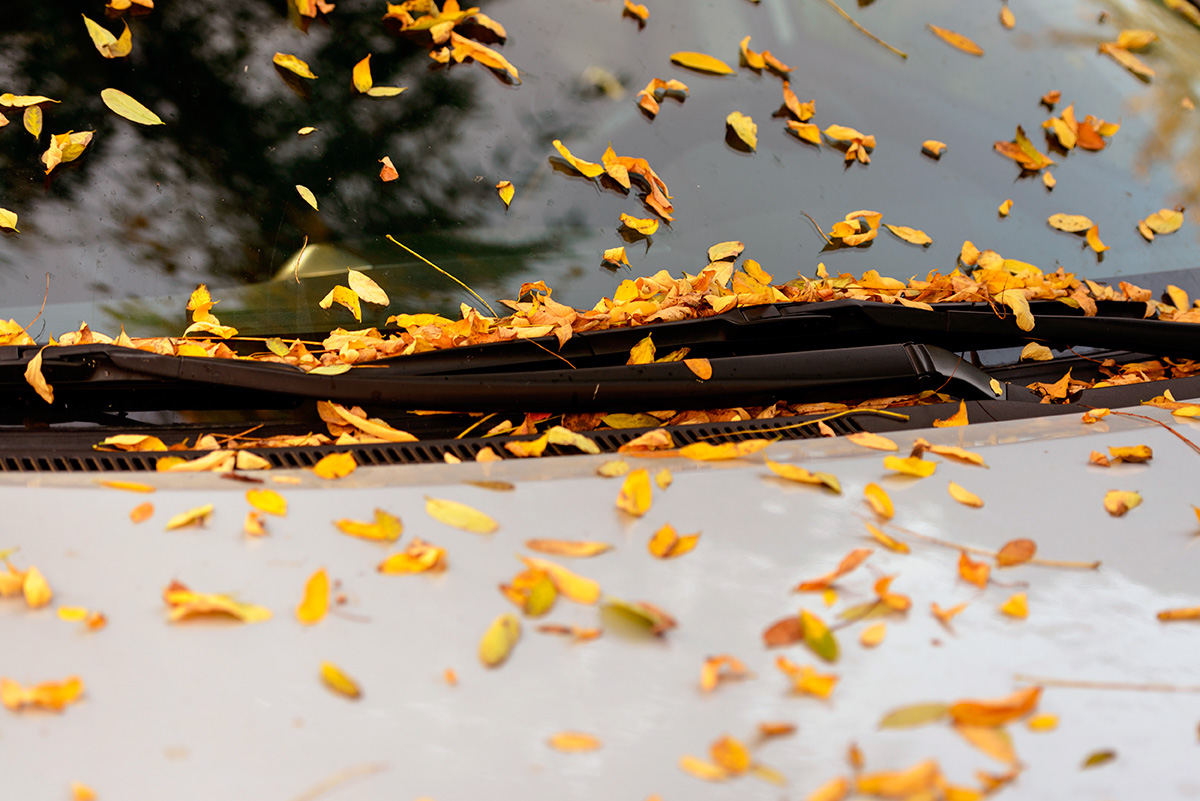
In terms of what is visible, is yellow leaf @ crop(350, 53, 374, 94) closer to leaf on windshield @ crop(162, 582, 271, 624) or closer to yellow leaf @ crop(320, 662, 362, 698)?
leaf on windshield @ crop(162, 582, 271, 624)

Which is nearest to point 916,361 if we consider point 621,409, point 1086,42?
point 621,409

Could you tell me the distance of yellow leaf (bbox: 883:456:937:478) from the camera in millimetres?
1126

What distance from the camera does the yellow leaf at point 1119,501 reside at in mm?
1090

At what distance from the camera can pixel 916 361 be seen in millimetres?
1346

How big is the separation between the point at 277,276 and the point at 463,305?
1.17 feet

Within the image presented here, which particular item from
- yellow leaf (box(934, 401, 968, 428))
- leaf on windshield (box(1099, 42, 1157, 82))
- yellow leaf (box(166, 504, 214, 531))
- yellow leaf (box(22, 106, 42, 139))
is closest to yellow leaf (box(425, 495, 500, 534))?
yellow leaf (box(166, 504, 214, 531))

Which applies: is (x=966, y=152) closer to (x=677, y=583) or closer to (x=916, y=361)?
(x=916, y=361)

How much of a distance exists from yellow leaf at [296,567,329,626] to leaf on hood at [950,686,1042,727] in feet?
2.30

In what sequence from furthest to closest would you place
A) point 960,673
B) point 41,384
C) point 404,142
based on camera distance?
point 404,142 < point 41,384 < point 960,673

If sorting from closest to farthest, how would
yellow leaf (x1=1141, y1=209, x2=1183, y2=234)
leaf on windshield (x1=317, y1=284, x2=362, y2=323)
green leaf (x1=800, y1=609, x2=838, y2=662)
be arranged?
green leaf (x1=800, y1=609, x2=838, y2=662) < leaf on windshield (x1=317, y1=284, x2=362, y2=323) < yellow leaf (x1=1141, y1=209, x2=1183, y2=234)

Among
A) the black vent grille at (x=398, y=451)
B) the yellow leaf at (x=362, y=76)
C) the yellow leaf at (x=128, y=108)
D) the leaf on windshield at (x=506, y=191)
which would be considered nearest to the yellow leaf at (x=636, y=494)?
the black vent grille at (x=398, y=451)

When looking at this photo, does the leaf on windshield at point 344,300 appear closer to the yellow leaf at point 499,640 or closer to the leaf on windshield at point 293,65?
the leaf on windshield at point 293,65

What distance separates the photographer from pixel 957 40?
6.47 ft

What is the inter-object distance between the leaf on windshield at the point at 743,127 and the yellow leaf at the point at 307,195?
0.92 m
